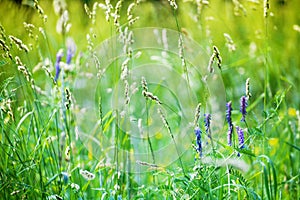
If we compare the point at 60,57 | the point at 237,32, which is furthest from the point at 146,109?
the point at 237,32

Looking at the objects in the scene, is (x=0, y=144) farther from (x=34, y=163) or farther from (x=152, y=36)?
(x=152, y=36)

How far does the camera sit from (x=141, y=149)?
2260mm

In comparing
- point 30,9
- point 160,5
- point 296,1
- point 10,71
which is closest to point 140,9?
point 160,5

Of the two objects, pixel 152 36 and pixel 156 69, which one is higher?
pixel 152 36

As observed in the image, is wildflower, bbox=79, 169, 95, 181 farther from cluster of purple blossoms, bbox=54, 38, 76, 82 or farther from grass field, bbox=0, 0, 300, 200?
cluster of purple blossoms, bbox=54, 38, 76, 82

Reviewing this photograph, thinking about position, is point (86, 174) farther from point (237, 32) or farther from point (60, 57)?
point (237, 32)

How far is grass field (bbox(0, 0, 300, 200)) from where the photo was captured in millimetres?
1571

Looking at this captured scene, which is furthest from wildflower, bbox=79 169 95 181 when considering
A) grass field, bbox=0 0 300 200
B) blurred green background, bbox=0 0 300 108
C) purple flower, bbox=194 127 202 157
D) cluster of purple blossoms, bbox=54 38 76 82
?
blurred green background, bbox=0 0 300 108

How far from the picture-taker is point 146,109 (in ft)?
5.72

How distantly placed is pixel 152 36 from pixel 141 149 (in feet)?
3.24

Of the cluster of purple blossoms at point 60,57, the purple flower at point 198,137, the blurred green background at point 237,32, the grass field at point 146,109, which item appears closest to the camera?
the purple flower at point 198,137

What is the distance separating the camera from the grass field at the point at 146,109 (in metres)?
1.57

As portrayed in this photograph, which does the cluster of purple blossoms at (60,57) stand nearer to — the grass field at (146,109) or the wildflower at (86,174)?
the grass field at (146,109)

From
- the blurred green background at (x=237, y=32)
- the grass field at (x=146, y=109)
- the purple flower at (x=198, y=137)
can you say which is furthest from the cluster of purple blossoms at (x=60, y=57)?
the purple flower at (x=198, y=137)
